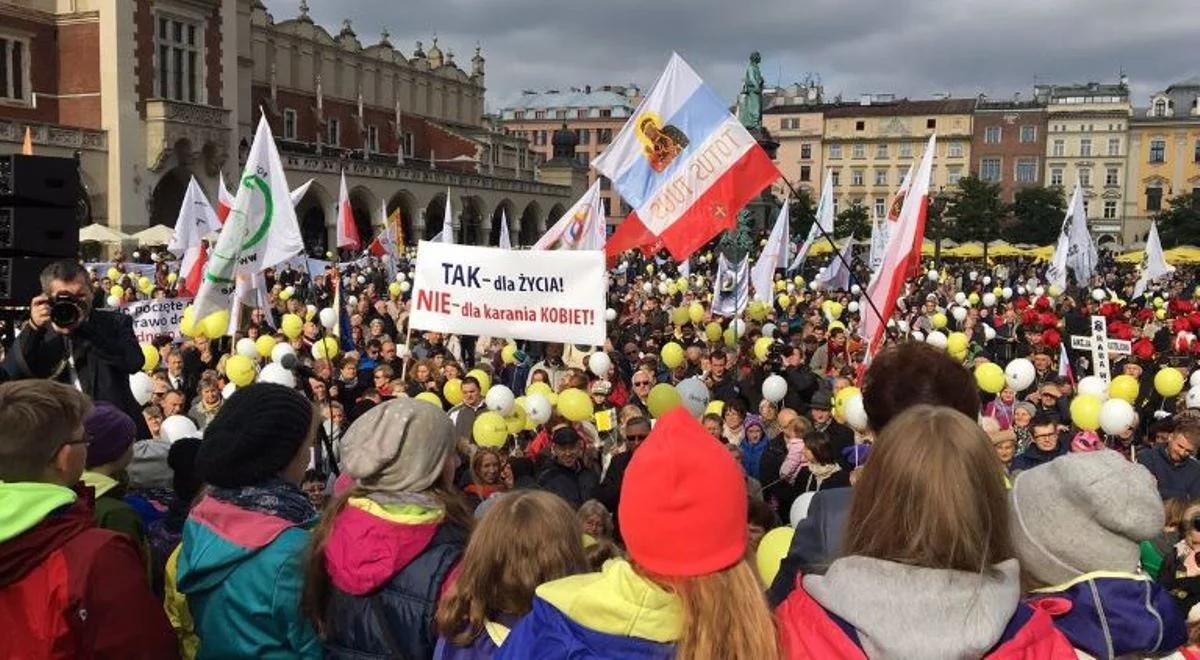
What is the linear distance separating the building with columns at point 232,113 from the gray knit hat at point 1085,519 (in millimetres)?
32477

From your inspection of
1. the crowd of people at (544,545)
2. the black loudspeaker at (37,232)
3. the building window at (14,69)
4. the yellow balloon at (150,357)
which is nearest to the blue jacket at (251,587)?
the crowd of people at (544,545)

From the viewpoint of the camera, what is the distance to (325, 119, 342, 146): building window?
55.7 m

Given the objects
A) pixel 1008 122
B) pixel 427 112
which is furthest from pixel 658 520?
pixel 1008 122

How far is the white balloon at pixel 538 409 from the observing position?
296 inches

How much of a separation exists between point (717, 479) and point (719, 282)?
1434cm

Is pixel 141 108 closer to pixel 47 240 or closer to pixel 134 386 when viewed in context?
pixel 134 386

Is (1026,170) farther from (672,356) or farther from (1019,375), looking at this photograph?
(1019,375)

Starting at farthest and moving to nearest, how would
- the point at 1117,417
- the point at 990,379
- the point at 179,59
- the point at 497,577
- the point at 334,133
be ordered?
the point at 334,133 < the point at 179,59 < the point at 990,379 < the point at 1117,417 < the point at 497,577

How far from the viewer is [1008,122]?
298 ft

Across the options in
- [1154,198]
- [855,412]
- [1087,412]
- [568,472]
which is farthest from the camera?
[1154,198]

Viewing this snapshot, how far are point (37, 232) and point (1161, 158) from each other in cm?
9707

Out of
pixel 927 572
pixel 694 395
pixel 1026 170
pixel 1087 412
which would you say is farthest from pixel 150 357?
pixel 1026 170

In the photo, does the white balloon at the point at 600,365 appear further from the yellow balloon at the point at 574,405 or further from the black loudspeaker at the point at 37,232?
→ the black loudspeaker at the point at 37,232

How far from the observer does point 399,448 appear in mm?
2857
